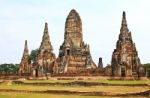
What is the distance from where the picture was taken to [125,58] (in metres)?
42.8

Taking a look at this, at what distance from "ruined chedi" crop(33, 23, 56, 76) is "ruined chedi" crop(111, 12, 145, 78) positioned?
1015 centimetres

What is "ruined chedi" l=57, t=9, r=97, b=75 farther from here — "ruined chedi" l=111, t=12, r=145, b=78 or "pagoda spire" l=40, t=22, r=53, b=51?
"ruined chedi" l=111, t=12, r=145, b=78

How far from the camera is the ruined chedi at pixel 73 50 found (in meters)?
49.3

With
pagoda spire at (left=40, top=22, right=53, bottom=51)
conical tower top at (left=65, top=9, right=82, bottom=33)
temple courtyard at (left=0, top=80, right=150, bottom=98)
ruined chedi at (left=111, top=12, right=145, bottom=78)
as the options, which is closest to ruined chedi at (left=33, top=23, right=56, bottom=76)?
pagoda spire at (left=40, top=22, right=53, bottom=51)

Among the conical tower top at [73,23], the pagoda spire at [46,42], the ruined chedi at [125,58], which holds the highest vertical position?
the conical tower top at [73,23]

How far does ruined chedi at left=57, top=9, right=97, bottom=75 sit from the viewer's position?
1940 inches

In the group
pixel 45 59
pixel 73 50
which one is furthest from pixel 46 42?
pixel 73 50

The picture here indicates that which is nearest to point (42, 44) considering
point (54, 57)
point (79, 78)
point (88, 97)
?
point (54, 57)

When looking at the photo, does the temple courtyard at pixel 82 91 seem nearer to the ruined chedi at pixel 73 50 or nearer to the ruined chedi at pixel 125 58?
the ruined chedi at pixel 125 58

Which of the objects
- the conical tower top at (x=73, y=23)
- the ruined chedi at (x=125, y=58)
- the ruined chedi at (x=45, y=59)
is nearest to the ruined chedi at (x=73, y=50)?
the conical tower top at (x=73, y=23)

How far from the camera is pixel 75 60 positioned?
50.1 m

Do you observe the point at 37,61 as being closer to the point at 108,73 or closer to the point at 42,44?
the point at 42,44

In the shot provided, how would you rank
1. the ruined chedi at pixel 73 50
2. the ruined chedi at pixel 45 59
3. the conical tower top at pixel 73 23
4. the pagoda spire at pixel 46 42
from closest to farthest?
the ruined chedi at pixel 73 50 < the ruined chedi at pixel 45 59 < the pagoda spire at pixel 46 42 < the conical tower top at pixel 73 23

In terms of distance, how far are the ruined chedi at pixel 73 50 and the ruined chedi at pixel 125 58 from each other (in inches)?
293
